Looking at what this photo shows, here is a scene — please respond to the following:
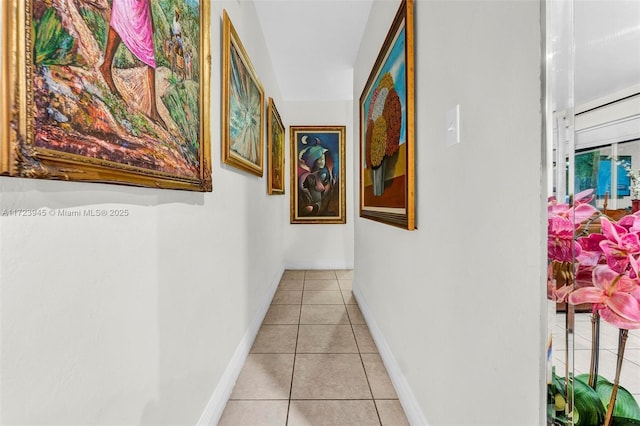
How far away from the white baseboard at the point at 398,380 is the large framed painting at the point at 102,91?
4.41 feet

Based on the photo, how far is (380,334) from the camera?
74.9 inches

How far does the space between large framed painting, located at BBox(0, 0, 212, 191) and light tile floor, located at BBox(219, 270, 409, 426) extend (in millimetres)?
1169

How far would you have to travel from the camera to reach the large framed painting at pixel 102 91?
460 mm

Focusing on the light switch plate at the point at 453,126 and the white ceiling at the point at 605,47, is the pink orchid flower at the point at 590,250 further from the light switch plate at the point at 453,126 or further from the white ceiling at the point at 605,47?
the light switch plate at the point at 453,126

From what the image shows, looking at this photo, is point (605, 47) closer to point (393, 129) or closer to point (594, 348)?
point (594, 348)

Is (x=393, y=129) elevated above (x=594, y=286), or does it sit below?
above

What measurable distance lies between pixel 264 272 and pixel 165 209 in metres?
1.78

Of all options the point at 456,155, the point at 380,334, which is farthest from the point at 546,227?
the point at 380,334

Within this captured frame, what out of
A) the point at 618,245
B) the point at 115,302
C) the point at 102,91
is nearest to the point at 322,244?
the point at 115,302

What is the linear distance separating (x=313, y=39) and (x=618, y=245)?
2781 millimetres

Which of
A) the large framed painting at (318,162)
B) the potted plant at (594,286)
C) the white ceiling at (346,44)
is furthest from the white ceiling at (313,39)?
the potted plant at (594,286)

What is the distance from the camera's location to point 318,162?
13.8 feet

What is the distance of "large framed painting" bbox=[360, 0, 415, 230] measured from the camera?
1.27 m

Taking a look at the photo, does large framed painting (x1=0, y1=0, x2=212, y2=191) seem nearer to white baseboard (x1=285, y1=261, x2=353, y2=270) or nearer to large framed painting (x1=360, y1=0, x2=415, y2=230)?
large framed painting (x1=360, y1=0, x2=415, y2=230)
